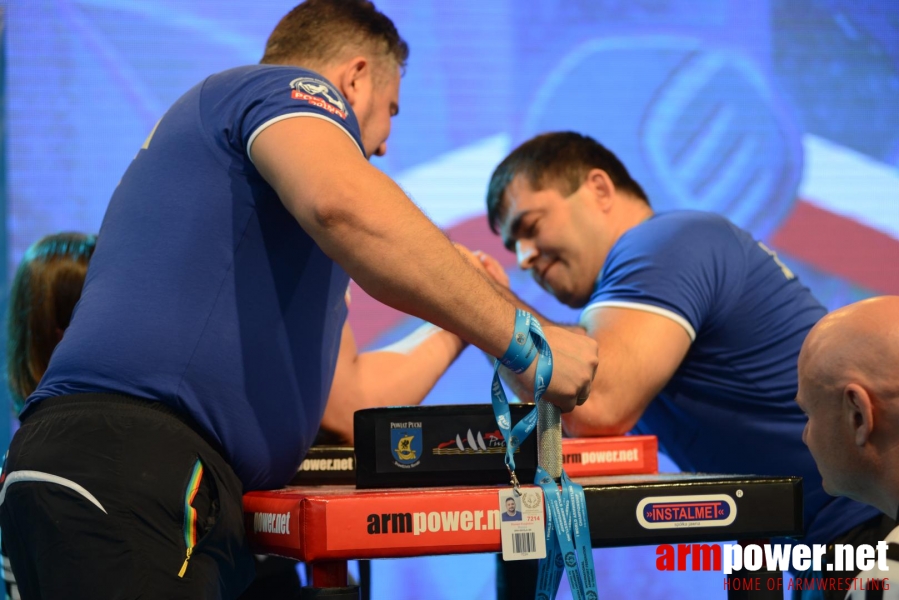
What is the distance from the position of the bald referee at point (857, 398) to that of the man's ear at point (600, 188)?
3.67 feet

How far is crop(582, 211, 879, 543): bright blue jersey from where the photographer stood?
6.58 feet

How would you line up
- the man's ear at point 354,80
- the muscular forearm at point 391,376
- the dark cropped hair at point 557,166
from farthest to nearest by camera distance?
the dark cropped hair at point 557,166, the muscular forearm at point 391,376, the man's ear at point 354,80

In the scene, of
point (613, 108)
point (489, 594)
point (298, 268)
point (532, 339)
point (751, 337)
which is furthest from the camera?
point (613, 108)

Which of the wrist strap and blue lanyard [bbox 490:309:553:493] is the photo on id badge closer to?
blue lanyard [bbox 490:309:553:493]

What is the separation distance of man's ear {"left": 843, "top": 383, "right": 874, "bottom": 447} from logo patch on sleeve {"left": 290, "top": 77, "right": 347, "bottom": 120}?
0.89m

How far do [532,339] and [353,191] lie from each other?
0.33 metres

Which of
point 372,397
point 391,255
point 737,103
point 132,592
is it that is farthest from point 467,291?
point 737,103

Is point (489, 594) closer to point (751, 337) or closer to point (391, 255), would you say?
point (751, 337)

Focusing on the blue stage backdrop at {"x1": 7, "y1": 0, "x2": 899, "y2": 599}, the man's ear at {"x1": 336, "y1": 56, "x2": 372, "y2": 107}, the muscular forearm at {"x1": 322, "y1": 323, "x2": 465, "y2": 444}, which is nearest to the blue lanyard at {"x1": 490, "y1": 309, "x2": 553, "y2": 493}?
the man's ear at {"x1": 336, "y1": 56, "x2": 372, "y2": 107}

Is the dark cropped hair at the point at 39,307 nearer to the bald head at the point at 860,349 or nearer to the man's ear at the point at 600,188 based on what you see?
the man's ear at the point at 600,188

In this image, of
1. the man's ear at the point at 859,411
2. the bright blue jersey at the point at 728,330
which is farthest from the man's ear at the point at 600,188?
the man's ear at the point at 859,411

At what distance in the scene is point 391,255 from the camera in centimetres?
117

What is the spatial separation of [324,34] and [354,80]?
0.12 meters

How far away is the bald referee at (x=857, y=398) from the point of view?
1.35 meters
